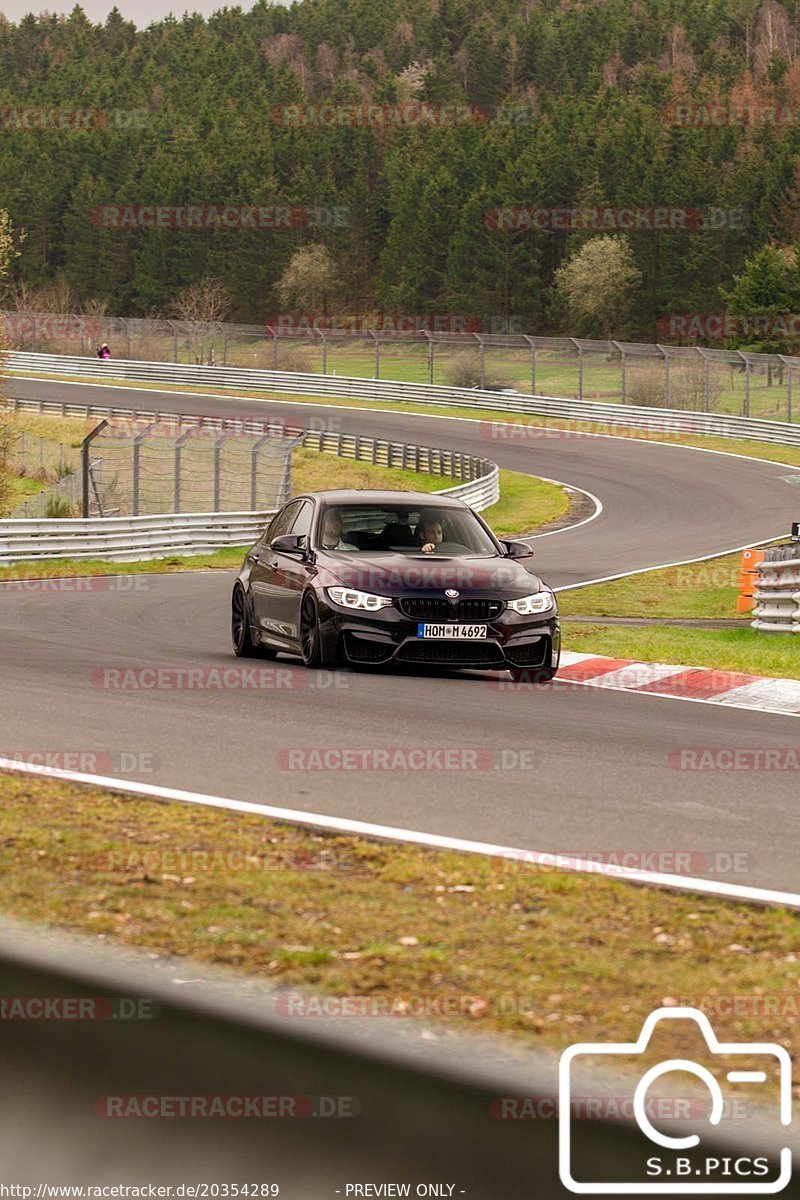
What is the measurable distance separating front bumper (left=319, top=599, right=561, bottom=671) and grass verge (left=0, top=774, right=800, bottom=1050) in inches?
233

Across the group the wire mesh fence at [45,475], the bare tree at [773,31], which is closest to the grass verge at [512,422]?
the wire mesh fence at [45,475]

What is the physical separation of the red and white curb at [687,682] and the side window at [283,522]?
285cm

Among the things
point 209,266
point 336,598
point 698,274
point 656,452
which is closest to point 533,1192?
point 336,598

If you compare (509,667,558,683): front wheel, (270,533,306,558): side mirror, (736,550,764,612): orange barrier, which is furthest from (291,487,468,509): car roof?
(736,550,764,612): orange barrier

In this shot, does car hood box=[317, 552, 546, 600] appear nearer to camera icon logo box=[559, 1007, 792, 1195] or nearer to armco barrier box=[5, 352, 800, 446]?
camera icon logo box=[559, 1007, 792, 1195]

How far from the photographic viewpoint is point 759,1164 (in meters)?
2.72

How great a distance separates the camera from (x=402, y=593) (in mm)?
12938

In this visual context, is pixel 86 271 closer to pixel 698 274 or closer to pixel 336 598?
pixel 698 274

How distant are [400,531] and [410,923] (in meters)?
8.94

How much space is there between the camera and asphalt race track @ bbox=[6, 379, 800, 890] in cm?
718

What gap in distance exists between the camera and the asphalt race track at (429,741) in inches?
283

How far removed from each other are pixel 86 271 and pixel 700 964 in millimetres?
133256

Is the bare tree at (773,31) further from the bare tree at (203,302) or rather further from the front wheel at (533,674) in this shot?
the front wheel at (533,674)

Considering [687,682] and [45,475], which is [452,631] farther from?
[45,475]
